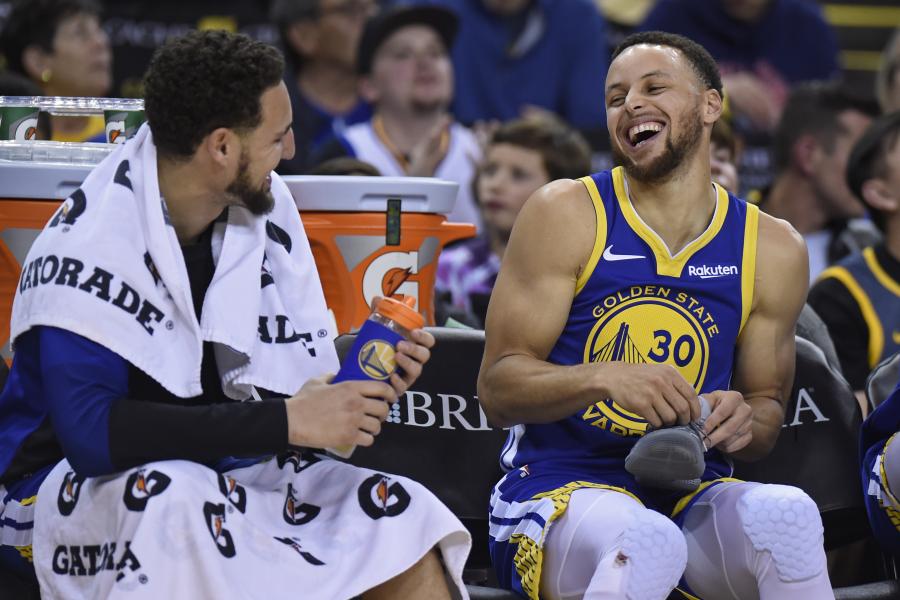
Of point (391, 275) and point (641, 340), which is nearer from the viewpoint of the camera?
point (641, 340)

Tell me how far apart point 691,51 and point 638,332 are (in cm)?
60

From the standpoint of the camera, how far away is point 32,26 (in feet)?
17.7

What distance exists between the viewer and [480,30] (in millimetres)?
6082

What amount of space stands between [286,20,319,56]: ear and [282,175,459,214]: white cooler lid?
268 cm

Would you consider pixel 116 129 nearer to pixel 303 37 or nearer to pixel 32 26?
pixel 32 26

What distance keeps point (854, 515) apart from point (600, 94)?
10.4 ft

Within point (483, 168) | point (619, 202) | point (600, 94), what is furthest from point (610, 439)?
point (600, 94)

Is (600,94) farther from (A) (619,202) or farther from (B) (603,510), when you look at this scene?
(B) (603,510)

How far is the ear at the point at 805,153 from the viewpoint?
5.37 m

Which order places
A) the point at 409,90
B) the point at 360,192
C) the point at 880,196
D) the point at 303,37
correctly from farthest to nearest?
the point at 303,37 → the point at 409,90 → the point at 880,196 → the point at 360,192

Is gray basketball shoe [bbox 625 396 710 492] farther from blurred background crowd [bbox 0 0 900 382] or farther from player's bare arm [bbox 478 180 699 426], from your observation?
blurred background crowd [bbox 0 0 900 382]

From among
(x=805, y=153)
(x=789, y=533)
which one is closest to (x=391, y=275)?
(x=789, y=533)

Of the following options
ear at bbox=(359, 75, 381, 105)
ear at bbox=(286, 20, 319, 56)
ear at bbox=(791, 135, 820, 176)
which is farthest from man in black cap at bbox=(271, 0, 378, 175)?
Answer: ear at bbox=(791, 135, 820, 176)

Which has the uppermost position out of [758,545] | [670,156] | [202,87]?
[202,87]
